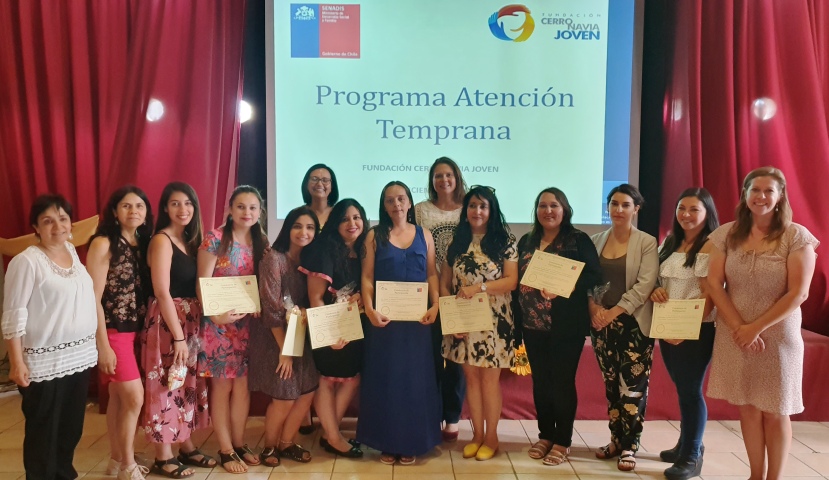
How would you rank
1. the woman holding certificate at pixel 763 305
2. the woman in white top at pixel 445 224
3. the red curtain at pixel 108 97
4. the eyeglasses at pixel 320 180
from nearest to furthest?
the woman holding certificate at pixel 763 305 → the woman in white top at pixel 445 224 → the eyeglasses at pixel 320 180 → the red curtain at pixel 108 97

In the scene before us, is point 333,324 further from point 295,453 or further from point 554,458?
point 554,458

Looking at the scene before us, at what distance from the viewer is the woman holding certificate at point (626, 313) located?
103 inches

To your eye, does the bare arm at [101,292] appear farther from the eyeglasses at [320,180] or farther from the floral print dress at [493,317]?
the floral print dress at [493,317]

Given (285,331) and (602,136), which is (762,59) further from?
(285,331)

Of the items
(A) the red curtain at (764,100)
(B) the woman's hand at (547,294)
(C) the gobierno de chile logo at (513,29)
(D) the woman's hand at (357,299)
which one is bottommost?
(D) the woman's hand at (357,299)

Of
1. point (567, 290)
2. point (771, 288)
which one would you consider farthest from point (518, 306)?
→ point (771, 288)

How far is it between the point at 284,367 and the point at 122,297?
773 millimetres

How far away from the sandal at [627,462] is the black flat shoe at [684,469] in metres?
0.15

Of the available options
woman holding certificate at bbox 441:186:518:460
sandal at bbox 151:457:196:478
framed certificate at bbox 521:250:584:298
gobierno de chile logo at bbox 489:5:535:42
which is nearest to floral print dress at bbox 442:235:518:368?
woman holding certificate at bbox 441:186:518:460

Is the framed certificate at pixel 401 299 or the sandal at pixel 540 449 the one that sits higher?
the framed certificate at pixel 401 299

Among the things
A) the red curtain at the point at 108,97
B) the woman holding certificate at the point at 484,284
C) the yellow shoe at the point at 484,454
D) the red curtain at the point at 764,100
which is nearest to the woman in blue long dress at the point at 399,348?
the woman holding certificate at the point at 484,284

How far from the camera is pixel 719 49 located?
12.0 ft

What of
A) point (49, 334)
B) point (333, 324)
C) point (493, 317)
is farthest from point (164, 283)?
point (493, 317)

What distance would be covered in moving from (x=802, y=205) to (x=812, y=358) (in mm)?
1029
